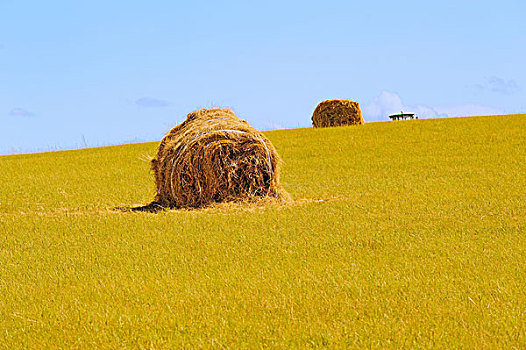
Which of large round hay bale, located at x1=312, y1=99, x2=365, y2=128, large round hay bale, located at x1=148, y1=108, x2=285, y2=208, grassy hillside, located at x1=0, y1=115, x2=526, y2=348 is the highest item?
large round hay bale, located at x1=312, y1=99, x2=365, y2=128

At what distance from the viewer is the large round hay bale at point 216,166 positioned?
40.3 feet

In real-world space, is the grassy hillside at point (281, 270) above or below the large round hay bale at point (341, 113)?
below

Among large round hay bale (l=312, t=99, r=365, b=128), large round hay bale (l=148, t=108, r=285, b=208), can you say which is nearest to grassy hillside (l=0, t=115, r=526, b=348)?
large round hay bale (l=148, t=108, r=285, b=208)

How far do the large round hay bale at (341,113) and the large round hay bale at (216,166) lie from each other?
2136cm

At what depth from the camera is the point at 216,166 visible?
1238cm

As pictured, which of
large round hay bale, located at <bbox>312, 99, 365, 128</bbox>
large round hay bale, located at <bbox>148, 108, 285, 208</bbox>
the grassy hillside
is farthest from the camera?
large round hay bale, located at <bbox>312, 99, 365, 128</bbox>

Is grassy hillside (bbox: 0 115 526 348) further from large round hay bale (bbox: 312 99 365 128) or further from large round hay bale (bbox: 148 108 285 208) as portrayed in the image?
large round hay bale (bbox: 312 99 365 128)

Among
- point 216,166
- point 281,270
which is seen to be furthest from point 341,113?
point 281,270

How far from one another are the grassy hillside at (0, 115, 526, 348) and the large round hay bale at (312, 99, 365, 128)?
1936 centimetres

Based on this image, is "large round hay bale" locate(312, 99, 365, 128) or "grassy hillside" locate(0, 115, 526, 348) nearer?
"grassy hillside" locate(0, 115, 526, 348)

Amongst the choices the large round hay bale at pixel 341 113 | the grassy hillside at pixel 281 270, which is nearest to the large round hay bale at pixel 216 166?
the grassy hillside at pixel 281 270

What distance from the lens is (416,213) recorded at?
9.94 meters

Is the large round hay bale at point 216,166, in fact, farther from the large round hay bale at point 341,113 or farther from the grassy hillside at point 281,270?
the large round hay bale at point 341,113

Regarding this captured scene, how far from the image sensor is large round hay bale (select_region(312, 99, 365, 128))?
33.5 meters
